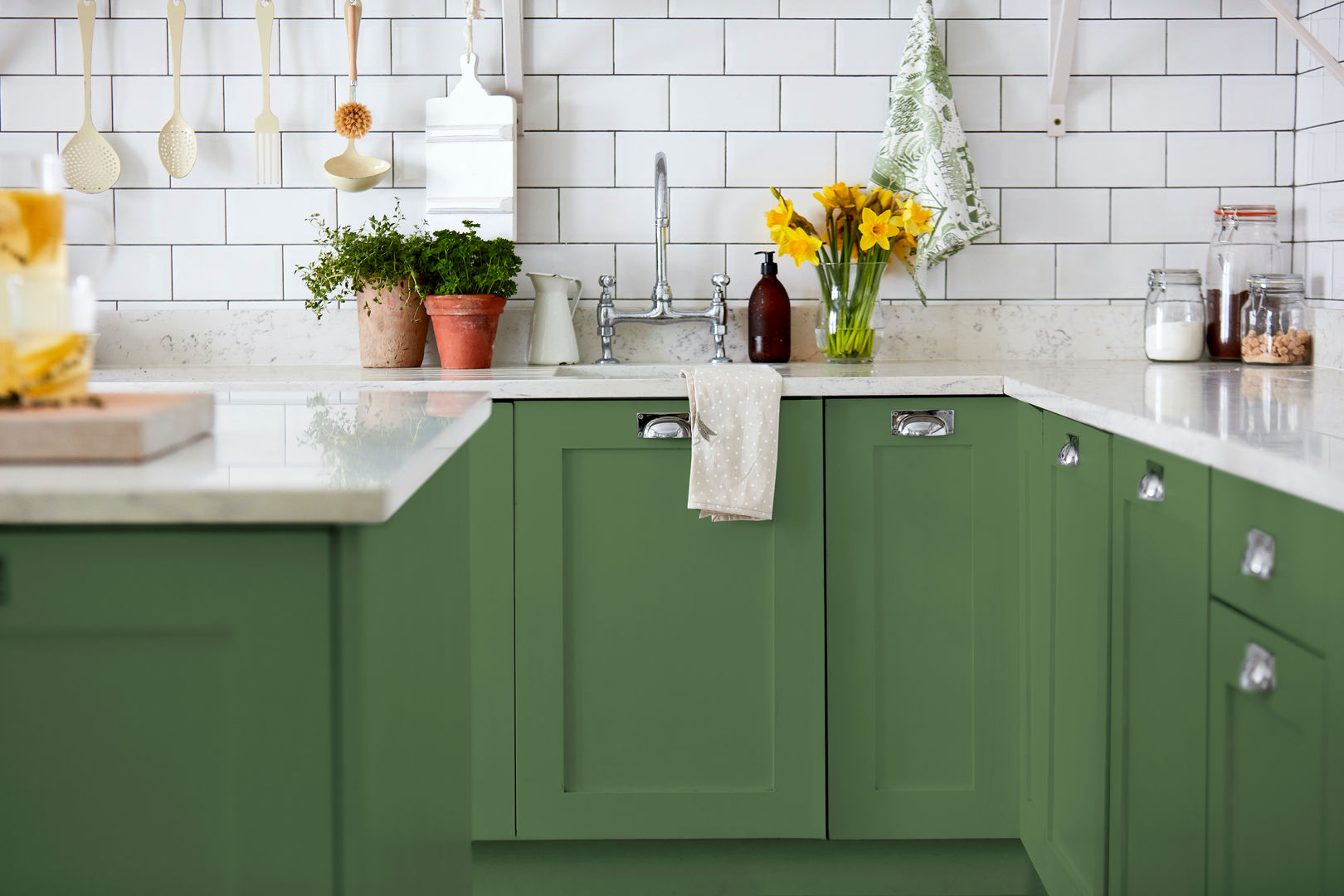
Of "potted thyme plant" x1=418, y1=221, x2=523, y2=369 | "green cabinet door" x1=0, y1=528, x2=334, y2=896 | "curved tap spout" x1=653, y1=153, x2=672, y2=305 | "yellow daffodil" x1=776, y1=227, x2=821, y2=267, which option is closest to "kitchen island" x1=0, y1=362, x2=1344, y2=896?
"green cabinet door" x1=0, y1=528, x2=334, y2=896

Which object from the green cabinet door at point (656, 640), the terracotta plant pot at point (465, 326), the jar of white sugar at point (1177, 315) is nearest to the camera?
the green cabinet door at point (656, 640)

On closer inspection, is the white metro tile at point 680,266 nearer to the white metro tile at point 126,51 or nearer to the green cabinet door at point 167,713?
the white metro tile at point 126,51

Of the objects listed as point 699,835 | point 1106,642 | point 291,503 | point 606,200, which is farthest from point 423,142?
point 291,503

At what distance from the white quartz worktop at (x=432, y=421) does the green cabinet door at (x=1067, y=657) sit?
0.10 metres

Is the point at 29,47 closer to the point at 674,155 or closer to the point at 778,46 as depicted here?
the point at 674,155

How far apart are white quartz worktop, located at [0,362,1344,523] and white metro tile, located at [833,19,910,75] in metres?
0.63

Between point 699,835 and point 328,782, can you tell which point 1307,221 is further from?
point 328,782

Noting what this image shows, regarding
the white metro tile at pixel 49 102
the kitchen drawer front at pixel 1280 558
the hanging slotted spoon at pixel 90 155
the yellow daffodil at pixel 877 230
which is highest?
the white metro tile at pixel 49 102

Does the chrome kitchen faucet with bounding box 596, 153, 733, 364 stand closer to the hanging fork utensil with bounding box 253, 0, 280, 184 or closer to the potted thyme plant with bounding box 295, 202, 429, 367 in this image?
the potted thyme plant with bounding box 295, 202, 429, 367

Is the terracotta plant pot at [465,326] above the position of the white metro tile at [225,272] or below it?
below

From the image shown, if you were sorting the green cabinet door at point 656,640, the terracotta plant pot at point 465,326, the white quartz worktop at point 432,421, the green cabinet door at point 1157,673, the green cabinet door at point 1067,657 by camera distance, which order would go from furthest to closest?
the terracotta plant pot at point 465,326, the green cabinet door at point 656,640, the green cabinet door at point 1067,657, the green cabinet door at point 1157,673, the white quartz worktop at point 432,421

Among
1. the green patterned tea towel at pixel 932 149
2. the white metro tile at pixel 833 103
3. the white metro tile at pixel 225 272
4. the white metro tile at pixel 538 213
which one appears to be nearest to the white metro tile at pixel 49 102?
the white metro tile at pixel 225 272

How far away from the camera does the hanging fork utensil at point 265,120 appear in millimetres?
2584

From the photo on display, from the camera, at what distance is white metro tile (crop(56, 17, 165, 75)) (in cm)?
262
